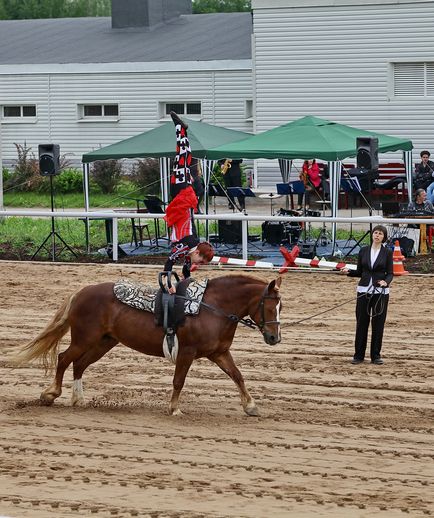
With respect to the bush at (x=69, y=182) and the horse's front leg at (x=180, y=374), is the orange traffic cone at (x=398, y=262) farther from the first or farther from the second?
the bush at (x=69, y=182)

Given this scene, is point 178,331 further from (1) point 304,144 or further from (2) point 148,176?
(2) point 148,176

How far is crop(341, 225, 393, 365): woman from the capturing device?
1368 cm

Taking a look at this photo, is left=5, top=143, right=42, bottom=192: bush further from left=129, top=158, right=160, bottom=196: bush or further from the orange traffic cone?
the orange traffic cone

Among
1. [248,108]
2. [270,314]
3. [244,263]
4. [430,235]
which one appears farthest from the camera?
[248,108]

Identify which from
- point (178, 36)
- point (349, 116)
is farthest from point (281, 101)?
point (178, 36)

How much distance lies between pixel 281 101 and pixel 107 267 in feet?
45.4

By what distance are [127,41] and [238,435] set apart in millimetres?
33333

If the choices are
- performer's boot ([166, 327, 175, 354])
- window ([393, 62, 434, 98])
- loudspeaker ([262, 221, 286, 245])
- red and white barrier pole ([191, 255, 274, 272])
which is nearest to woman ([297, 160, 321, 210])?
loudspeaker ([262, 221, 286, 245])

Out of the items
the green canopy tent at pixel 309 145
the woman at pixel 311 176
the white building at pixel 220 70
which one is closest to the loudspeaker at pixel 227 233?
the green canopy tent at pixel 309 145

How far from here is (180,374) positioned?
1123 centimetres

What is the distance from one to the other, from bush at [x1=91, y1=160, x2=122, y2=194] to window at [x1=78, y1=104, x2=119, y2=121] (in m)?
3.85

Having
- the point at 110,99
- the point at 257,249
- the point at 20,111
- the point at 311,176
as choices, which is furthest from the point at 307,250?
the point at 20,111

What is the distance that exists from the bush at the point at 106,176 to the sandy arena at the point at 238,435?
20546 millimetres

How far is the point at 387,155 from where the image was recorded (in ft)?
107
